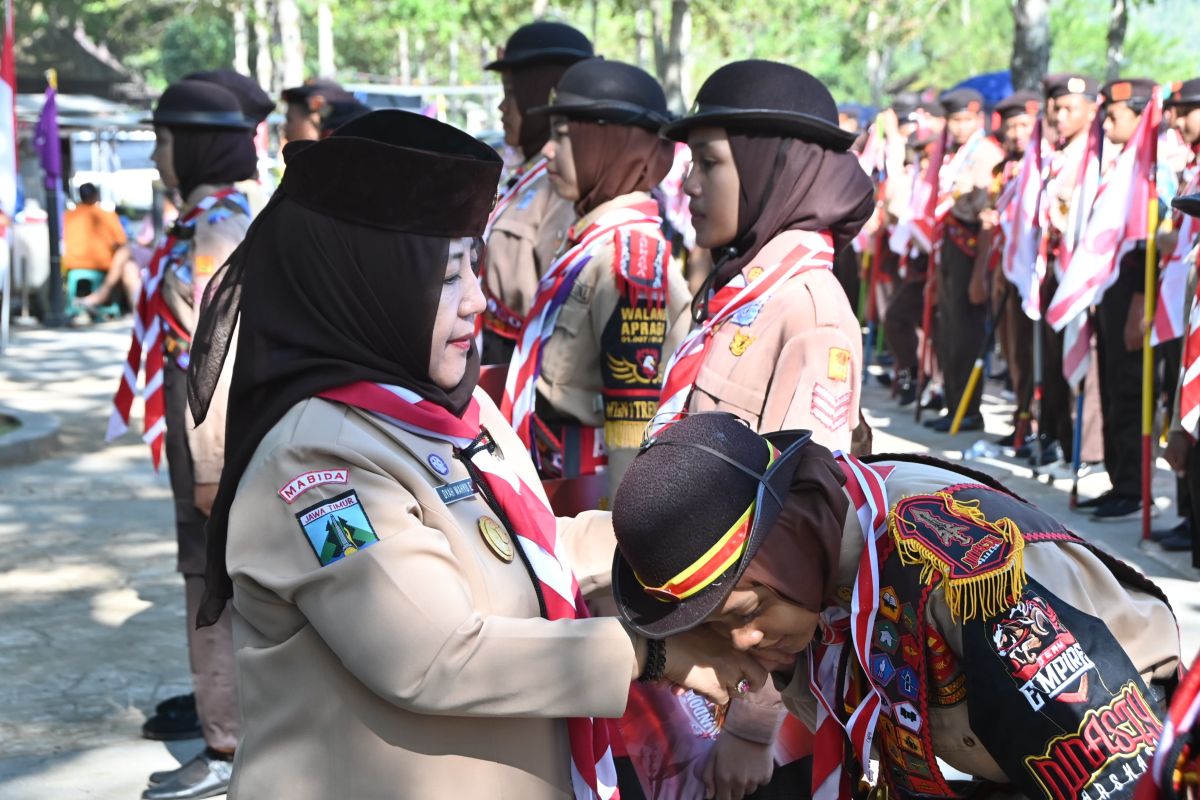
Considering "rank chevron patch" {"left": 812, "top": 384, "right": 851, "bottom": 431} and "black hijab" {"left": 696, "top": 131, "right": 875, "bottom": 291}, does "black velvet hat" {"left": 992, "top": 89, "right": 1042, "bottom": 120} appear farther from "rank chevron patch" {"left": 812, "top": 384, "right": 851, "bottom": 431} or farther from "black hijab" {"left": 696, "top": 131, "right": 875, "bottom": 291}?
"rank chevron patch" {"left": 812, "top": 384, "right": 851, "bottom": 431}

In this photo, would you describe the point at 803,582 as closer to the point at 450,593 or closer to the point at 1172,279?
the point at 450,593

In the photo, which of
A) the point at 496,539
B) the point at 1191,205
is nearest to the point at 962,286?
the point at 1191,205

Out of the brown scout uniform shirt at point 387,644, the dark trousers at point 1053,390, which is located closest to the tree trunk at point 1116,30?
the dark trousers at point 1053,390

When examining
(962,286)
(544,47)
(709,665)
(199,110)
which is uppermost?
(544,47)

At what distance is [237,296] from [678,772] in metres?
1.27

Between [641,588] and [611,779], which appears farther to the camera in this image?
[611,779]

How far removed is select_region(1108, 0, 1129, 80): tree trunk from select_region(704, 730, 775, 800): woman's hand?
63.9ft

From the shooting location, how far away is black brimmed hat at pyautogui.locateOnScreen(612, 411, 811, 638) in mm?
2217

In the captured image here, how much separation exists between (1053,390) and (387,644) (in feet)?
28.2

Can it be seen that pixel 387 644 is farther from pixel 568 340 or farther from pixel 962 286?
pixel 962 286

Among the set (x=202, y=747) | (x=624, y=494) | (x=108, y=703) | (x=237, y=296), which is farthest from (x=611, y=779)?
(x=108, y=703)

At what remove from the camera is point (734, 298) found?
147 inches

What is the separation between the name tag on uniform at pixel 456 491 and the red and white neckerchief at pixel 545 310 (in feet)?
6.28

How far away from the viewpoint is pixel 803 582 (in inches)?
91.0
